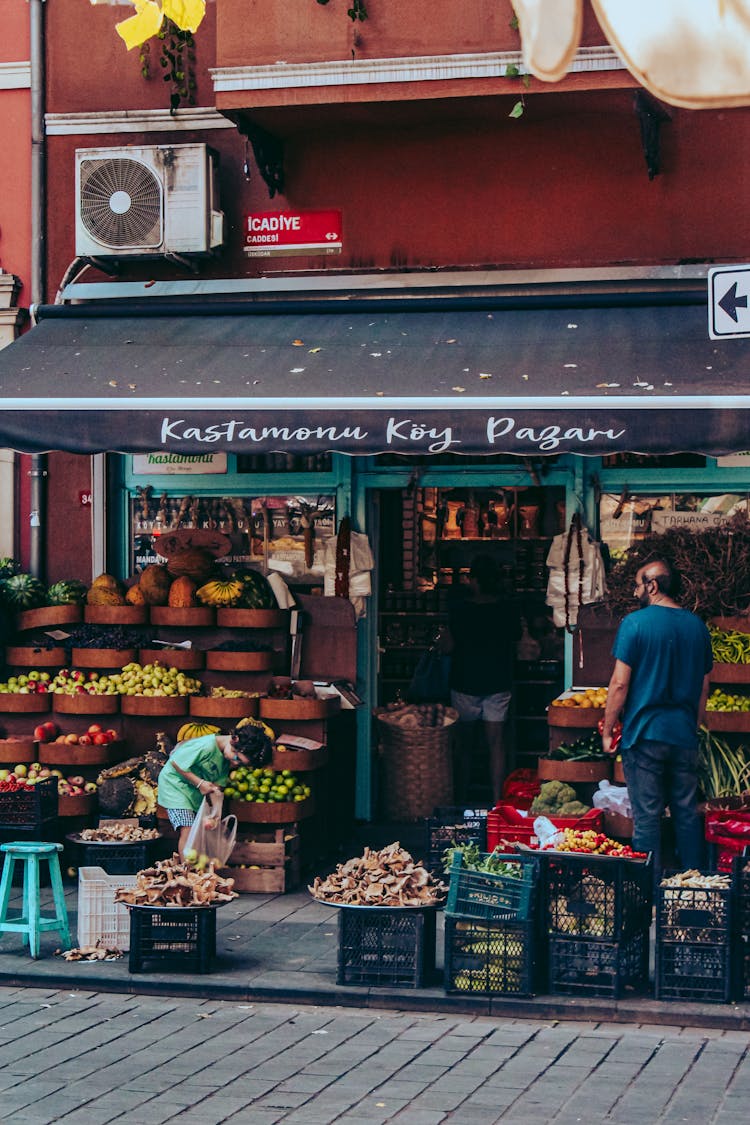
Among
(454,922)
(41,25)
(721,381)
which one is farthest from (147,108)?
(454,922)

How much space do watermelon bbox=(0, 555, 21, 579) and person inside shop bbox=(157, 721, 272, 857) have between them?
118 inches

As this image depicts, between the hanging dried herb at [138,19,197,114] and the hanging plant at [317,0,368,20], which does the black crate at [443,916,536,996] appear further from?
the hanging dried herb at [138,19,197,114]

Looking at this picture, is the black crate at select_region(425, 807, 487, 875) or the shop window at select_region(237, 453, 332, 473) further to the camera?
the shop window at select_region(237, 453, 332, 473)

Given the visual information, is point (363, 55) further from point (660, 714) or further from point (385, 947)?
point (385, 947)

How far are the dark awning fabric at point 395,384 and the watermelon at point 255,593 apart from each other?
1.79 m

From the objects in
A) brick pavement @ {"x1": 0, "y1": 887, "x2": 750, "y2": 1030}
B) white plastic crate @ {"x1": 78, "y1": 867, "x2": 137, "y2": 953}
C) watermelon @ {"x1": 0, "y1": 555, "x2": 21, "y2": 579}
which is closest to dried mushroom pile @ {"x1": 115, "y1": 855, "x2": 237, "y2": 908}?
white plastic crate @ {"x1": 78, "y1": 867, "x2": 137, "y2": 953}

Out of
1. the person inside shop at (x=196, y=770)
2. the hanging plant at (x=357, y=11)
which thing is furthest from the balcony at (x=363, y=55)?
the person inside shop at (x=196, y=770)

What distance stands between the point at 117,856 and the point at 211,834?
592mm

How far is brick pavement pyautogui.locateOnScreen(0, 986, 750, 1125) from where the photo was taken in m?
5.98

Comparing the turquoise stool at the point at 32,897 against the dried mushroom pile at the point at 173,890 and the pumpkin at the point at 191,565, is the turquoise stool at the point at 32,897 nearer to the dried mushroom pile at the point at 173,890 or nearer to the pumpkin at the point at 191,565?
the dried mushroom pile at the point at 173,890

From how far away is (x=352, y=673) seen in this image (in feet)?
37.7

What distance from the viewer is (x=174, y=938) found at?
26.3 feet

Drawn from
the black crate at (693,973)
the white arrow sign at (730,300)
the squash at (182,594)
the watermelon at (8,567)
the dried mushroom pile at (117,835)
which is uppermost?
the white arrow sign at (730,300)

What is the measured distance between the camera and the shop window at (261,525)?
11.8 metres
